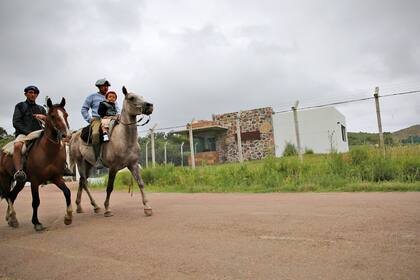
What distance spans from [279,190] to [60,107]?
598cm

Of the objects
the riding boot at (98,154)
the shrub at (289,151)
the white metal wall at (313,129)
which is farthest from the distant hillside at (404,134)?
the riding boot at (98,154)

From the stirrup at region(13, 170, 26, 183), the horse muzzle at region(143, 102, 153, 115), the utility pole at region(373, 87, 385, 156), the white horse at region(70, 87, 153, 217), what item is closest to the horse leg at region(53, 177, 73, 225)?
the stirrup at region(13, 170, 26, 183)

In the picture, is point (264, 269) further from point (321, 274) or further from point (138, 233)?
point (138, 233)

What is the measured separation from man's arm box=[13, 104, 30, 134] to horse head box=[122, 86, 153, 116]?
208cm

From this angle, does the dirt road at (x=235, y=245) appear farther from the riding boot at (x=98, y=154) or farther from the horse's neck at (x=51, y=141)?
the horse's neck at (x=51, y=141)

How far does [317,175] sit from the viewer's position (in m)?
10.4

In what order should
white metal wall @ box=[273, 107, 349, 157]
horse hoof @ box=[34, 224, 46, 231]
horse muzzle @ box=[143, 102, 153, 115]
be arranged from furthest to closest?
white metal wall @ box=[273, 107, 349, 157]
horse muzzle @ box=[143, 102, 153, 115]
horse hoof @ box=[34, 224, 46, 231]

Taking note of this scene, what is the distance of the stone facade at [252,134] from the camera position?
97.5 feet

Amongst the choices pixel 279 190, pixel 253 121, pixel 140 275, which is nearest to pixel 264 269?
pixel 140 275

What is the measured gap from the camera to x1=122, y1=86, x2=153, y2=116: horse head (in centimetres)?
651

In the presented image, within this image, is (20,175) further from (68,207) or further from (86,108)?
(86,108)

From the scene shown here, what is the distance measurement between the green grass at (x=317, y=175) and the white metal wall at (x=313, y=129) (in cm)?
1591

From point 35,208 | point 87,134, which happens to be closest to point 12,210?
point 35,208

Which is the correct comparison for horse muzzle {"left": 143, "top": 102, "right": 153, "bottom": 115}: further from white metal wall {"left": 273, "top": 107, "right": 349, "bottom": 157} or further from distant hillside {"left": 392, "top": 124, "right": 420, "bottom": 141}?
white metal wall {"left": 273, "top": 107, "right": 349, "bottom": 157}
